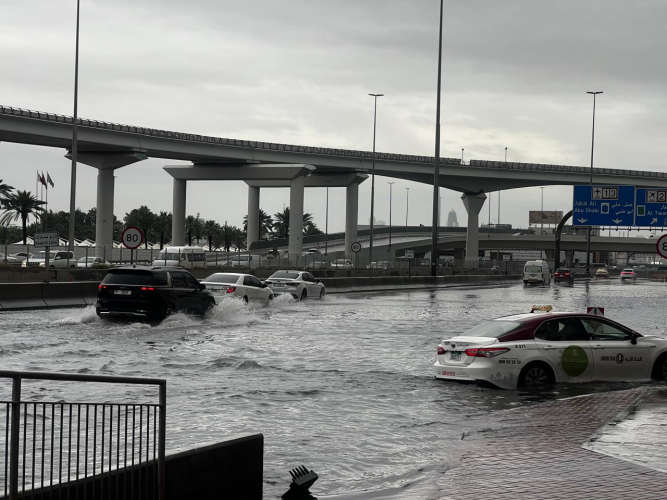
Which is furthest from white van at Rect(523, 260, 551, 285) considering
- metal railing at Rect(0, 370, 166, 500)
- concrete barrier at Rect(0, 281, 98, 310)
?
metal railing at Rect(0, 370, 166, 500)

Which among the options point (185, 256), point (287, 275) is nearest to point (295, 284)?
point (287, 275)

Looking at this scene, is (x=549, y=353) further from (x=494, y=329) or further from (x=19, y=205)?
(x=19, y=205)

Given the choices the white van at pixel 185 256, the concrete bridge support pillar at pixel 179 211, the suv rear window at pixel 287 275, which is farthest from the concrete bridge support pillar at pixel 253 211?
the suv rear window at pixel 287 275

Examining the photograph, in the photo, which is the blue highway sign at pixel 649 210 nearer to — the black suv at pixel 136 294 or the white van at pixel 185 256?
the white van at pixel 185 256

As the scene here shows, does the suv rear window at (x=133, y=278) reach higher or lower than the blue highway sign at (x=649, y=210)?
lower

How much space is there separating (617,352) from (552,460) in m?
7.92

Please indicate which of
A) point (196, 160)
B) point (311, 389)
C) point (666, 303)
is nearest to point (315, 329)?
point (311, 389)

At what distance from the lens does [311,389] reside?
15805mm

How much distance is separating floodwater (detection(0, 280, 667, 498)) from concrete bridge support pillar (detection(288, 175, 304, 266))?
64975mm

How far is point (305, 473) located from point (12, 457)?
2846 millimetres

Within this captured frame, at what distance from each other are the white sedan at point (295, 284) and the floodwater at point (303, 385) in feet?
35.3

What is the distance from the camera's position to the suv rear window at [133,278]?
1024 inches

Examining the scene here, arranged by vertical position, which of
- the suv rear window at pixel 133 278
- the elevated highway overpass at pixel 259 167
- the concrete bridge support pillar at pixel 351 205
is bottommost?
the suv rear window at pixel 133 278

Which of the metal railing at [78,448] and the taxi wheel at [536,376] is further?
the taxi wheel at [536,376]
